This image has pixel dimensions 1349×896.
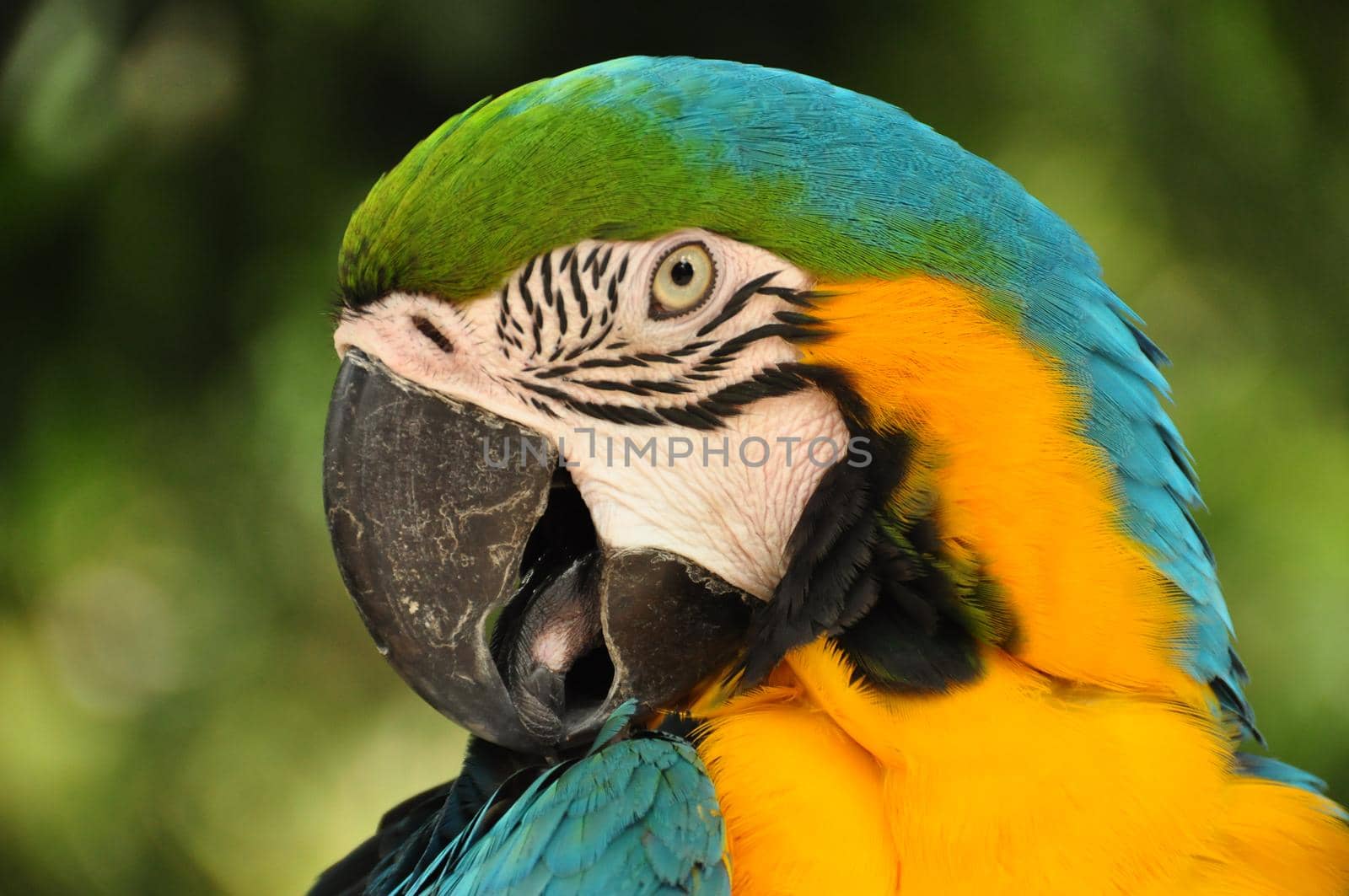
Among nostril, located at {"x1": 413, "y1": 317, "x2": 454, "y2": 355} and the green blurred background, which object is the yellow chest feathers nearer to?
nostril, located at {"x1": 413, "y1": 317, "x2": 454, "y2": 355}

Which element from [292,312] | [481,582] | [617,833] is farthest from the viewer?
[292,312]

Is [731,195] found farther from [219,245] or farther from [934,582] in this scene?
[219,245]

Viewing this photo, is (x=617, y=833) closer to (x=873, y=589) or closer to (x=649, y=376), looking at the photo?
(x=873, y=589)

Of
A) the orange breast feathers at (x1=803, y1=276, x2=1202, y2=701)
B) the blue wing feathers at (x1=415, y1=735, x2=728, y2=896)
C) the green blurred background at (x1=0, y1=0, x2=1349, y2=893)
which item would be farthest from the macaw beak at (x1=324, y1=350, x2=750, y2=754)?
the green blurred background at (x1=0, y1=0, x2=1349, y2=893)

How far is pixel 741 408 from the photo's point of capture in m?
1.09

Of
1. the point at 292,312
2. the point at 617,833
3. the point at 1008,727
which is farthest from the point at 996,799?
the point at 292,312

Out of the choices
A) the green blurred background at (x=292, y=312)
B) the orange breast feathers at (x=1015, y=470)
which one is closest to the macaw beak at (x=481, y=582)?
the orange breast feathers at (x=1015, y=470)

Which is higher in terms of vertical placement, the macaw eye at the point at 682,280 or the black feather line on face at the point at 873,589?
the macaw eye at the point at 682,280

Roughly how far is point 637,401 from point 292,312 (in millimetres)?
1614

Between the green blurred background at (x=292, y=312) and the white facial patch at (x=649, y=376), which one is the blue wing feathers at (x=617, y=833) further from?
the green blurred background at (x=292, y=312)

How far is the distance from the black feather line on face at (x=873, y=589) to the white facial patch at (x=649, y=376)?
0.03 metres

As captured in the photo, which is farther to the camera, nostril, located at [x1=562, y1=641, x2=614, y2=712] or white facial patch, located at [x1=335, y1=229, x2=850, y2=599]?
nostril, located at [x1=562, y1=641, x2=614, y2=712]

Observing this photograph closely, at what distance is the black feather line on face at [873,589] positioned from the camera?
1.01 meters

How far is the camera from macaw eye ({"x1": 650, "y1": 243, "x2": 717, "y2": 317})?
1.05 m
